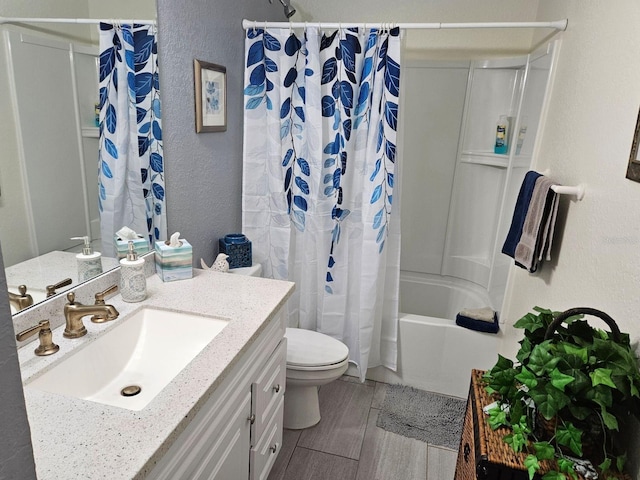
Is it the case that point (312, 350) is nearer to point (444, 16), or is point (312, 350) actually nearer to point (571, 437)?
point (571, 437)

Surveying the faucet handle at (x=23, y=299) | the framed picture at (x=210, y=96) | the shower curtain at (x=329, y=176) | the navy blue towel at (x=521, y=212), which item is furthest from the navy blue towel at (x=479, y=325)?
the faucet handle at (x=23, y=299)

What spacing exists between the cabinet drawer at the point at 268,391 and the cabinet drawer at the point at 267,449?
3 centimetres

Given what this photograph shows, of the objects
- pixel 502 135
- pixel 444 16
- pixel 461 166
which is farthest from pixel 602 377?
pixel 444 16

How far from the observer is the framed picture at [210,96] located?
193cm

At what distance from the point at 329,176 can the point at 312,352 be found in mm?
915

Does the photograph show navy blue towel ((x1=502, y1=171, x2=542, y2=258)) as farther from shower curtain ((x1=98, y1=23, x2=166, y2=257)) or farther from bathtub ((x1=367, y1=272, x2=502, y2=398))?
shower curtain ((x1=98, y1=23, x2=166, y2=257))

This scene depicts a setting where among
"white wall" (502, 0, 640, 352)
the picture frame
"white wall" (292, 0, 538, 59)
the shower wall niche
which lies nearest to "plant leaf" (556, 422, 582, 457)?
"white wall" (502, 0, 640, 352)

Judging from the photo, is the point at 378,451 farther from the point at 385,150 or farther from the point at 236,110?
the point at 236,110

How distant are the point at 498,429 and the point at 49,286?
1.33 meters

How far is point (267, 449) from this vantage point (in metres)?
1.71

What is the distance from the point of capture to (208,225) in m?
2.19

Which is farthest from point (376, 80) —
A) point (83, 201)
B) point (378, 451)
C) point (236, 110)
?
point (378, 451)

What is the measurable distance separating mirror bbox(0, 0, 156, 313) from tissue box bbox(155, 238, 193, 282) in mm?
268

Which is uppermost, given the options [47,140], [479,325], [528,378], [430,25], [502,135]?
[430,25]
